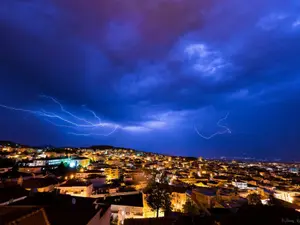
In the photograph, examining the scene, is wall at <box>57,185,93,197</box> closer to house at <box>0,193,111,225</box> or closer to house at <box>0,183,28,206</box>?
house at <box>0,183,28,206</box>

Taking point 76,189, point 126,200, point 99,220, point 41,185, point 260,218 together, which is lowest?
point 126,200

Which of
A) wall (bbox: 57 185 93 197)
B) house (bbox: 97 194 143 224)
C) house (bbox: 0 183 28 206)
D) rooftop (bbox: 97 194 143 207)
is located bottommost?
house (bbox: 97 194 143 224)

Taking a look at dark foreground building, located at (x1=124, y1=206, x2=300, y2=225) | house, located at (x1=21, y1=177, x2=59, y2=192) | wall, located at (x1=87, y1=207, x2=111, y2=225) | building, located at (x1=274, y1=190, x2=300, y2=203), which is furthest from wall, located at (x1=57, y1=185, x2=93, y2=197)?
building, located at (x1=274, y1=190, x2=300, y2=203)

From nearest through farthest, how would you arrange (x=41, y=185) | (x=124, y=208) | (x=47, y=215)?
(x=47, y=215) → (x=124, y=208) → (x=41, y=185)

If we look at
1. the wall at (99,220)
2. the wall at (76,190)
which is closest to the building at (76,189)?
the wall at (76,190)

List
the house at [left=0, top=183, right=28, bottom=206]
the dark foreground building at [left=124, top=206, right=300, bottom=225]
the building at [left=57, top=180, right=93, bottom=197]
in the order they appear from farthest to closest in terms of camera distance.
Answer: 1. the building at [left=57, top=180, right=93, bottom=197]
2. the house at [left=0, top=183, right=28, bottom=206]
3. the dark foreground building at [left=124, top=206, right=300, bottom=225]

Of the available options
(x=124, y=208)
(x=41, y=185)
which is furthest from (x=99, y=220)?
(x=41, y=185)

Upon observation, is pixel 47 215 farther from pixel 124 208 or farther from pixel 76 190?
pixel 76 190

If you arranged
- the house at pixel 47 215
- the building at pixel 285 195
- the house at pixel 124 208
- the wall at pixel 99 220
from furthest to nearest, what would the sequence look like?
1. the building at pixel 285 195
2. the house at pixel 124 208
3. the wall at pixel 99 220
4. the house at pixel 47 215

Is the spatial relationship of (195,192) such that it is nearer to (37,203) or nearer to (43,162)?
(37,203)

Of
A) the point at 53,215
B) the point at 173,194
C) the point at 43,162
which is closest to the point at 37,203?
the point at 53,215

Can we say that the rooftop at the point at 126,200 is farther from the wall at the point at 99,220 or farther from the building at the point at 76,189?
the wall at the point at 99,220

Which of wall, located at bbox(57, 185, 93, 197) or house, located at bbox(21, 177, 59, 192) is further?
house, located at bbox(21, 177, 59, 192)

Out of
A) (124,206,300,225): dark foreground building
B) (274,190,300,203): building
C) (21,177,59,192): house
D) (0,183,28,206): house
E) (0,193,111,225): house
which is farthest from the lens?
(274,190,300,203): building
